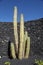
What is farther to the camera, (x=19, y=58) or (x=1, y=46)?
(x=1, y=46)

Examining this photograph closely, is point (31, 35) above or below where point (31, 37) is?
above

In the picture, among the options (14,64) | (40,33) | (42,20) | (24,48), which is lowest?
(14,64)

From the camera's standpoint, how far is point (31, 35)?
Answer: 15211 millimetres

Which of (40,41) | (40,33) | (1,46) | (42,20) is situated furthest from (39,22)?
(1,46)

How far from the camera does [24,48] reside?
1126cm

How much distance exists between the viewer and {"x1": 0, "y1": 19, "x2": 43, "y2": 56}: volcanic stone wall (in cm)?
1317

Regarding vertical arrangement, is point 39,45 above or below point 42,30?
below

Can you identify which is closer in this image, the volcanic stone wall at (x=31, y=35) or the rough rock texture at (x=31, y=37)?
the rough rock texture at (x=31, y=37)

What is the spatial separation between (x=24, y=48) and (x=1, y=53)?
198cm

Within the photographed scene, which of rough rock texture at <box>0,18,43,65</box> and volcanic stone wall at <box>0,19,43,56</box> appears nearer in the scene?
rough rock texture at <box>0,18,43,65</box>

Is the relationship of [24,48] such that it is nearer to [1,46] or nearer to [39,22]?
[1,46]

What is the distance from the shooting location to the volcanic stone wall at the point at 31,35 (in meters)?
13.2

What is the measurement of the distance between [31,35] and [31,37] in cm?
39

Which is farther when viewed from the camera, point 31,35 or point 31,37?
point 31,35
